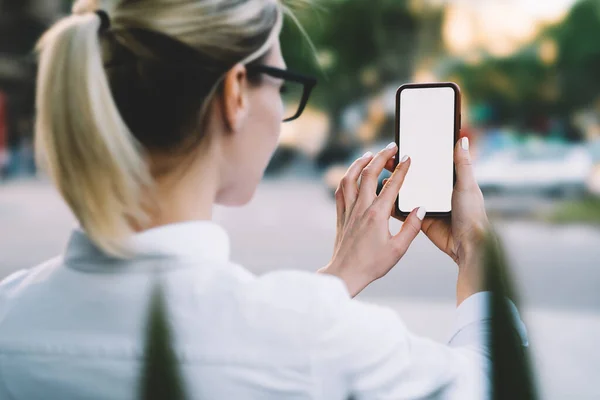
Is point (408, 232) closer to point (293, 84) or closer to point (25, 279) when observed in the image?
point (293, 84)

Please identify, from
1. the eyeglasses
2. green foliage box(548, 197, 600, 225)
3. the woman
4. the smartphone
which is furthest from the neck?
green foliage box(548, 197, 600, 225)

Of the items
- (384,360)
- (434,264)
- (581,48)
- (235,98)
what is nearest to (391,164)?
(235,98)

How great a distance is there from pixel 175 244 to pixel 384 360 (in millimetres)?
255

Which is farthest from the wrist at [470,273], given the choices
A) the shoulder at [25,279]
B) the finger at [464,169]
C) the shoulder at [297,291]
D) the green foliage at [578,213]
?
the green foliage at [578,213]

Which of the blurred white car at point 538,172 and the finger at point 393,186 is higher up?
the finger at point 393,186

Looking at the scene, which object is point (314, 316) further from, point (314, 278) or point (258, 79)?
point (258, 79)

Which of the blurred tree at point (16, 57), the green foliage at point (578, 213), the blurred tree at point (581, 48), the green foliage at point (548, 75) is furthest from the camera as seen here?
the green foliage at point (548, 75)

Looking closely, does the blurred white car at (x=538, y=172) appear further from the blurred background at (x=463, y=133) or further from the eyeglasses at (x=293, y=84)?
the eyeglasses at (x=293, y=84)

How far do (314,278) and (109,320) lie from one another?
0.73ft

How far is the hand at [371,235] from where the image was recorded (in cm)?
107

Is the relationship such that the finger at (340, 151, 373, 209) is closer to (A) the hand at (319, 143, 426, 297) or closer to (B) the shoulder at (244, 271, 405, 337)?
(A) the hand at (319, 143, 426, 297)

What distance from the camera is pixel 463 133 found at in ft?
4.27

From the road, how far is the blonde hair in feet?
1.34

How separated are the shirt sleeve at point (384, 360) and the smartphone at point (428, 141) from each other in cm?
37
